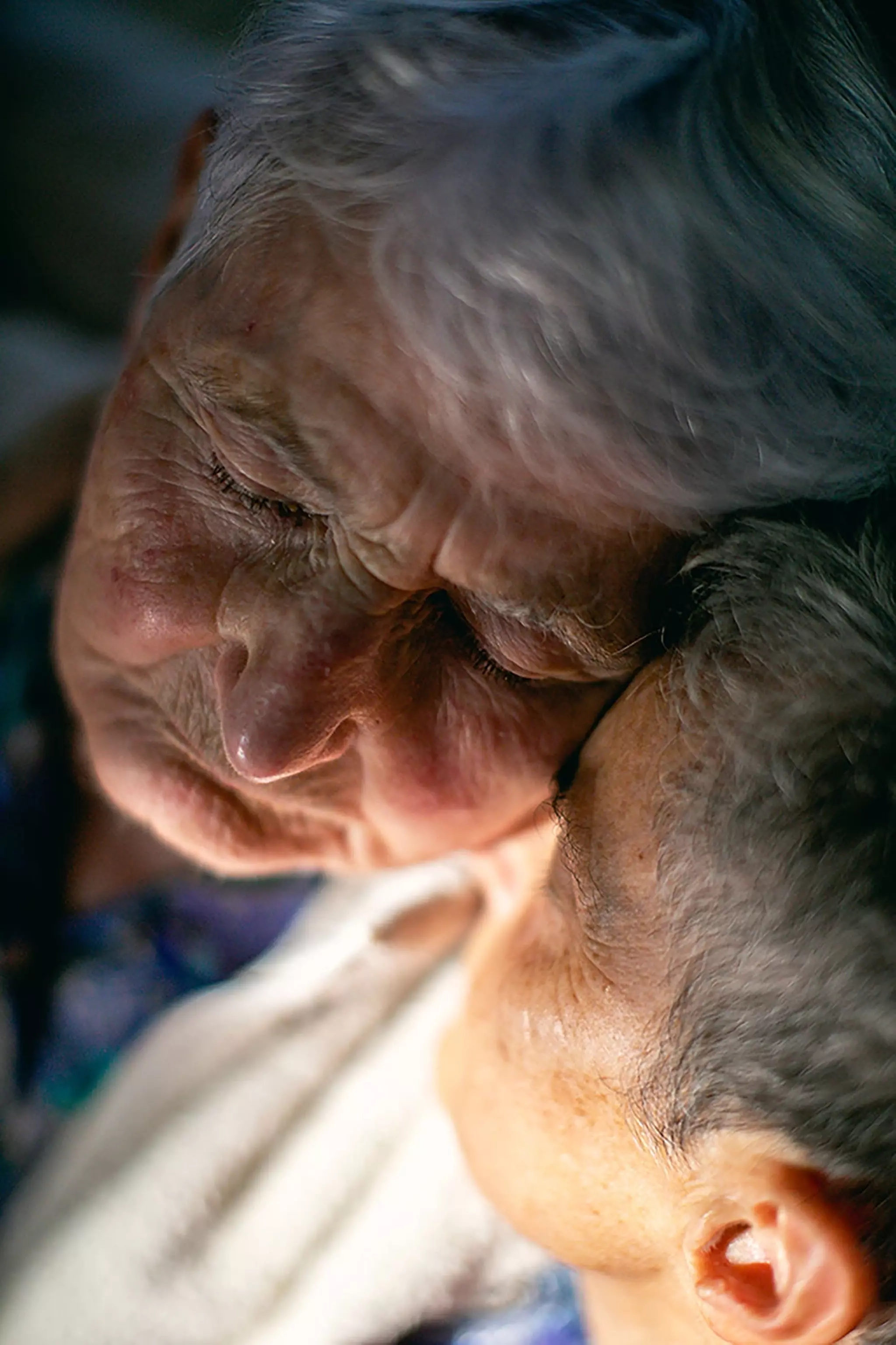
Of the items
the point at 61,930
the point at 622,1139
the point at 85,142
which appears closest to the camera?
the point at 622,1139

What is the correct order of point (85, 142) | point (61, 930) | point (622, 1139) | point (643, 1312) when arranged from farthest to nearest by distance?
point (85, 142), point (61, 930), point (643, 1312), point (622, 1139)

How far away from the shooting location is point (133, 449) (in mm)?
851

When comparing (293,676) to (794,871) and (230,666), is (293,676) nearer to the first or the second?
(230,666)

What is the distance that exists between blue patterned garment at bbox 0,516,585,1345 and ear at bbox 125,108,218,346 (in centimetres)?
53

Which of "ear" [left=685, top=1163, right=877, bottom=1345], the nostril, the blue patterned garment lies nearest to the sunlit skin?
"ear" [left=685, top=1163, right=877, bottom=1345]

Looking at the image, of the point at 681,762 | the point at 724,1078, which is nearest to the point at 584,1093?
the point at 724,1078

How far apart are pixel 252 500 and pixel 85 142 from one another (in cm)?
117

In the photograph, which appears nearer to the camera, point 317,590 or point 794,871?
point 794,871

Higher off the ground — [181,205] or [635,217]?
[635,217]

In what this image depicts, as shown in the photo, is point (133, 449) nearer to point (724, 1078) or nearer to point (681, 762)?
point (681, 762)

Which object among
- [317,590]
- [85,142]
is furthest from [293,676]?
[85,142]

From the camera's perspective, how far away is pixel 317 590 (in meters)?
0.80

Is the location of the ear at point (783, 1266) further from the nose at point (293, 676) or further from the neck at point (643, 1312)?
the nose at point (293, 676)

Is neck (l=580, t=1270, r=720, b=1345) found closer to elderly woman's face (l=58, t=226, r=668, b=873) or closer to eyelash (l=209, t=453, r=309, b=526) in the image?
elderly woman's face (l=58, t=226, r=668, b=873)
